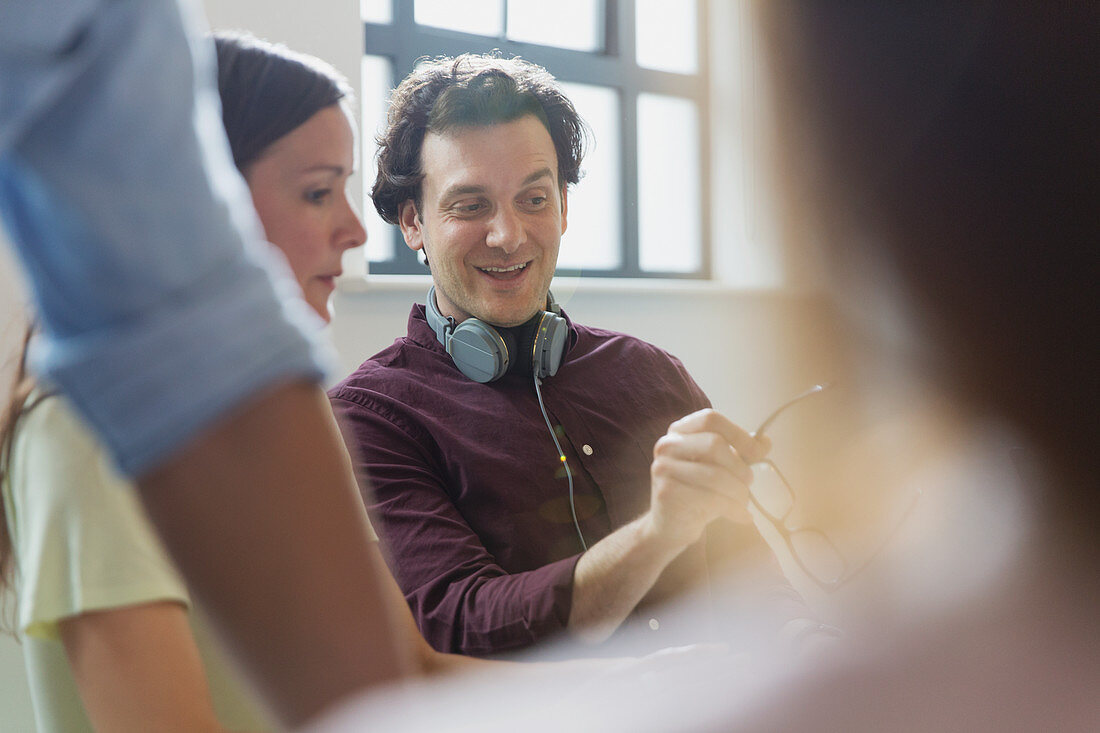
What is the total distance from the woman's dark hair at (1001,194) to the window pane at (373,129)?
0.89 metres

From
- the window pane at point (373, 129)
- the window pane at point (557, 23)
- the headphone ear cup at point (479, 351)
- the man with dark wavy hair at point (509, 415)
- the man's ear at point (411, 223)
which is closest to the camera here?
the man with dark wavy hair at point (509, 415)

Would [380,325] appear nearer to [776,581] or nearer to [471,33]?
[471,33]

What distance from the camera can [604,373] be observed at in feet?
2.53

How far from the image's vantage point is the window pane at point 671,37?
0.34 meters

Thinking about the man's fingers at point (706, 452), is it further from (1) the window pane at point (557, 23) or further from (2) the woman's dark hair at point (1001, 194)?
(1) the window pane at point (557, 23)

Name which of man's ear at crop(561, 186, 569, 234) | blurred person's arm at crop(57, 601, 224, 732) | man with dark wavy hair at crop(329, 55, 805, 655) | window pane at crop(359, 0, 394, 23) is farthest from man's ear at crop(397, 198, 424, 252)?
blurred person's arm at crop(57, 601, 224, 732)

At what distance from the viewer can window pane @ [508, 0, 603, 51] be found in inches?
35.8

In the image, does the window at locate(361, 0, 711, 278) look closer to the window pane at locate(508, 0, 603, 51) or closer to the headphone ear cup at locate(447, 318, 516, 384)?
the window pane at locate(508, 0, 603, 51)

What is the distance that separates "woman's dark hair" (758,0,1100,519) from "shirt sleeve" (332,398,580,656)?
Answer: 1.27 feet

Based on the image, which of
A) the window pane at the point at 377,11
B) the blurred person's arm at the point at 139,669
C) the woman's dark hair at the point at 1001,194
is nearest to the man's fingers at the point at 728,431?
the woman's dark hair at the point at 1001,194

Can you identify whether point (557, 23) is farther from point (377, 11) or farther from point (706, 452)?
point (706, 452)

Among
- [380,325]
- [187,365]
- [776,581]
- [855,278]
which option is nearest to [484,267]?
[380,325]

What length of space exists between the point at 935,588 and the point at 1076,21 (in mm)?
141

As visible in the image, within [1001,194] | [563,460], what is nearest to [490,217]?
[563,460]
